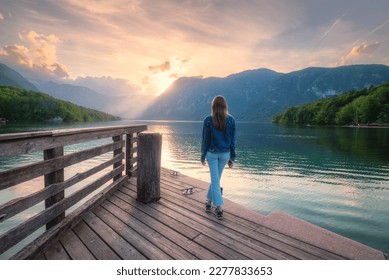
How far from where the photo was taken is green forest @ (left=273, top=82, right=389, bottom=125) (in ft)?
298

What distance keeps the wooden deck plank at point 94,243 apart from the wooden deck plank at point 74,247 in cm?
6

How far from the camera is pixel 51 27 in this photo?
6.67 metres

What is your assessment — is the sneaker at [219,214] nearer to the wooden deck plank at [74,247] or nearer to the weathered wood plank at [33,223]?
the wooden deck plank at [74,247]

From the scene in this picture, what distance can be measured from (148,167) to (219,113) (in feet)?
7.84

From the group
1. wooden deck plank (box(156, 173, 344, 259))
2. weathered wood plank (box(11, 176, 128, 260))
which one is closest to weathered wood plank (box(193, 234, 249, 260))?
wooden deck plank (box(156, 173, 344, 259))

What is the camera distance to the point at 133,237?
13.4ft

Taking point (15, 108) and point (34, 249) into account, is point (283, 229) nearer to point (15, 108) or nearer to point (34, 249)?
point (34, 249)

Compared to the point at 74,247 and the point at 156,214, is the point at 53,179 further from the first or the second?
the point at 156,214

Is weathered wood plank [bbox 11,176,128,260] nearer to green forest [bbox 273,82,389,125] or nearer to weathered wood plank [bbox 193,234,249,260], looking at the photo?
weathered wood plank [bbox 193,234,249,260]

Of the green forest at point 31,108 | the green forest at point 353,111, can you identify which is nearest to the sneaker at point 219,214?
the green forest at point 353,111

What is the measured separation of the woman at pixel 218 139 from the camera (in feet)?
15.7

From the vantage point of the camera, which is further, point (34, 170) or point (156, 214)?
point (156, 214)

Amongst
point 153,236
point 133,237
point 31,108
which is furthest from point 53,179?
point 31,108
